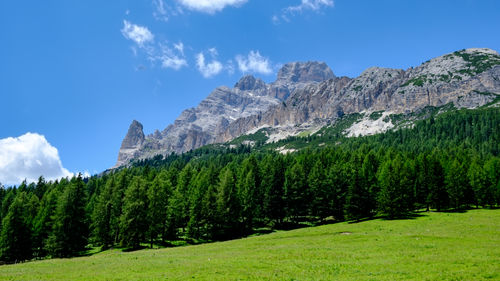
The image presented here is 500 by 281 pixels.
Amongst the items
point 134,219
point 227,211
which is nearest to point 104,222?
point 134,219

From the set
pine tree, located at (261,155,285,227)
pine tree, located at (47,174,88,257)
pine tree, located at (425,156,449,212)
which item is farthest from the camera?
pine tree, located at (261,155,285,227)

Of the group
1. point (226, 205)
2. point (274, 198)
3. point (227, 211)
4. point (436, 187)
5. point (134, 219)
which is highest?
point (436, 187)

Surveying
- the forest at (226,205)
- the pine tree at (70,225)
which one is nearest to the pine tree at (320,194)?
the forest at (226,205)

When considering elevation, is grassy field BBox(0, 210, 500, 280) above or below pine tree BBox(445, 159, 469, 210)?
below

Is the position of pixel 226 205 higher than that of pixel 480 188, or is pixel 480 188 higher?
pixel 480 188

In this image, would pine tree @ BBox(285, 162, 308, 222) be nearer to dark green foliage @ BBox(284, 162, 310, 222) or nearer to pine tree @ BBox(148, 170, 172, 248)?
dark green foliage @ BBox(284, 162, 310, 222)

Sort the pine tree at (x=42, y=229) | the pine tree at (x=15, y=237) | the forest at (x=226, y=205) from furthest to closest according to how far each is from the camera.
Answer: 1. the pine tree at (x=42, y=229)
2. the pine tree at (x=15, y=237)
3. the forest at (x=226, y=205)

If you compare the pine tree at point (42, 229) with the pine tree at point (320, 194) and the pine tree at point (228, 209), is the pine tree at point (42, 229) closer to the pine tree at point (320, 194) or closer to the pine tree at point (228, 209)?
the pine tree at point (228, 209)

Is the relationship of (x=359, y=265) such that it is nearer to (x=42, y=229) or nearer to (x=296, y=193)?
(x=296, y=193)

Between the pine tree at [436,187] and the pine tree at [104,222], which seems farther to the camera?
the pine tree at [436,187]

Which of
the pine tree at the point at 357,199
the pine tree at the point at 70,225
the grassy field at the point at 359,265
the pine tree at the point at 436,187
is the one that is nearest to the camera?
the grassy field at the point at 359,265

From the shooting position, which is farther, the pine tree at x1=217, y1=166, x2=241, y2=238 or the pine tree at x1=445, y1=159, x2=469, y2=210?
the pine tree at x1=445, y1=159, x2=469, y2=210

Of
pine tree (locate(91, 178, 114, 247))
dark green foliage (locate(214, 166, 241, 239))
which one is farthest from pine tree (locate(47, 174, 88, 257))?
dark green foliage (locate(214, 166, 241, 239))

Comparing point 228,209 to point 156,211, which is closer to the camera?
point 156,211
